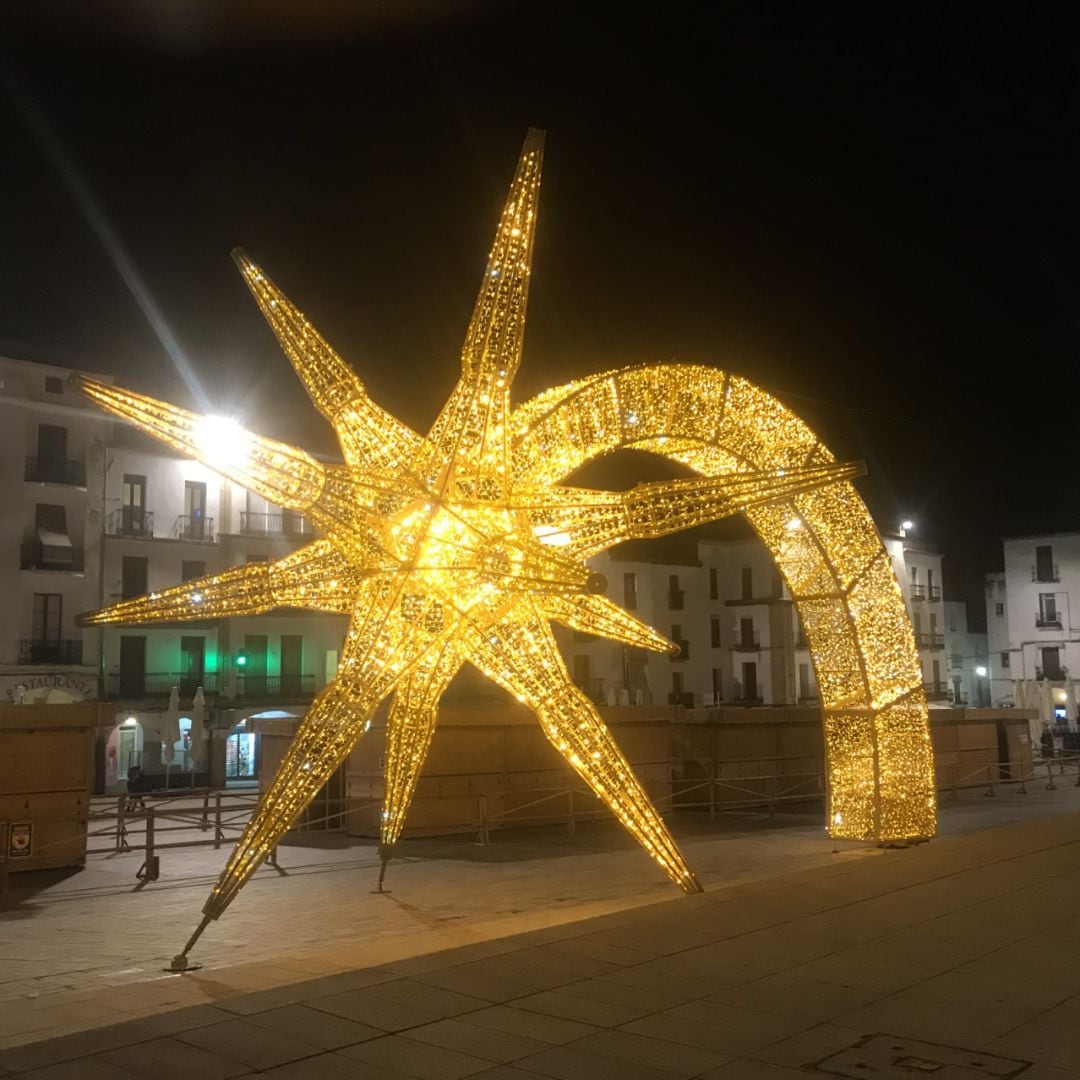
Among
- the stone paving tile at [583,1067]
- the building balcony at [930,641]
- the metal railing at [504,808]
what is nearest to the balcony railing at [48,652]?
the metal railing at [504,808]

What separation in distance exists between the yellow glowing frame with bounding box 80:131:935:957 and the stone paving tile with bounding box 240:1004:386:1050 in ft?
8.67

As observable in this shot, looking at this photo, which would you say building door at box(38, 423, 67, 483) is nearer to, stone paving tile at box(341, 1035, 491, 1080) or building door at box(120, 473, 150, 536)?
building door at box(120, 473, 150, 536)

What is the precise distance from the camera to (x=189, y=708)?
3678 cm

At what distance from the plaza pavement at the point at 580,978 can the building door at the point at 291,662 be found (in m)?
25.8

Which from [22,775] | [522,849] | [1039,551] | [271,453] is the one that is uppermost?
[1039,551]

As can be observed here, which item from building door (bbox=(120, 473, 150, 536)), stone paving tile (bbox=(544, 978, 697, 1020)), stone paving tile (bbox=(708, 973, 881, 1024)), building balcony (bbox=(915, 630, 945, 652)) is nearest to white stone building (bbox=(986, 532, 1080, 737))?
building balcony (bbox=(915, 630, 945, 652))

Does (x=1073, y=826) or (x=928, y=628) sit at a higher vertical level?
(x=928, y=628)

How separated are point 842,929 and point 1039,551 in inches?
2135

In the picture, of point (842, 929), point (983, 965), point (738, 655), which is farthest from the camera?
point (738, 655)

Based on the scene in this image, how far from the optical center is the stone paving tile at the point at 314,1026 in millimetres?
6340

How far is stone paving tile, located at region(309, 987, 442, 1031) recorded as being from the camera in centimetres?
665

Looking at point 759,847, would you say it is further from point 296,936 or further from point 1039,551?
point 1039,551

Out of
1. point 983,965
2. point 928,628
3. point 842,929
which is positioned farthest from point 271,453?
point 928,628

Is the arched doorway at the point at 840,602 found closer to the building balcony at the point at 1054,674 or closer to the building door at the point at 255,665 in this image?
the building door at the point at 255,665
